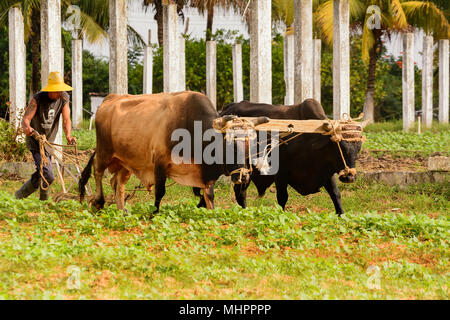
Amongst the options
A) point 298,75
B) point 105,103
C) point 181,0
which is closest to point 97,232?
point 105,103

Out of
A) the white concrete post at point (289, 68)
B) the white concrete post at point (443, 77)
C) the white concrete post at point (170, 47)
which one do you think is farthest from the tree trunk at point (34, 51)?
the white concrete post at point (443, 77)

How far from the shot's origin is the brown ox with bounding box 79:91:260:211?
8.96 metres

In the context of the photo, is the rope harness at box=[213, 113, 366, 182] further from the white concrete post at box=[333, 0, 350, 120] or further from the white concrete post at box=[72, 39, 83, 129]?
the white concrete post at box=[72, 39, 83, 129]

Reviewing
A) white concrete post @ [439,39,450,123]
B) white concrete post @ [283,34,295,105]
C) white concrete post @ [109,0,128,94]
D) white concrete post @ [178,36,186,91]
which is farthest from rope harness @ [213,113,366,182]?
white concrete post @ [439,39,450,123]

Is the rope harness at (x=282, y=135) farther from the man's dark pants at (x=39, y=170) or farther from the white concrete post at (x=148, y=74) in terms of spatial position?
the white concrete post at (x=148, y=74)

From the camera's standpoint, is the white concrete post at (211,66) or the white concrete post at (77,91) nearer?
the white concrete post at (211,66)

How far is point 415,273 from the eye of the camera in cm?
647

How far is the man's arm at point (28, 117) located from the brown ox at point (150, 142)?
2.96 ft

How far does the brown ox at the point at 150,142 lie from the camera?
8.96 m

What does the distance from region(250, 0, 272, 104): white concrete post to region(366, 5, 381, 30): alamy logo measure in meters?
16.6

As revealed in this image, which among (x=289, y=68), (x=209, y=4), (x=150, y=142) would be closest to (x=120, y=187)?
(x=150, y=142)

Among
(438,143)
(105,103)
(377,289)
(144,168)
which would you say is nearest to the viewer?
(377,289)
